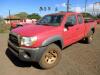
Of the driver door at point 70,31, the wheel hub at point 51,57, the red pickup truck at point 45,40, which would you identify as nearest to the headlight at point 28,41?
the red pickup truck at point 45,40

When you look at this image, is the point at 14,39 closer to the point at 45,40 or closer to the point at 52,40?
the point at 45,40

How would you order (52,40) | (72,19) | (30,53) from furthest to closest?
(72,19) → (52,40) → (30,53)

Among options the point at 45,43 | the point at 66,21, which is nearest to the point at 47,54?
the point at 45,43

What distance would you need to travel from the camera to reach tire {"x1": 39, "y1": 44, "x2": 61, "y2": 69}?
552 cm

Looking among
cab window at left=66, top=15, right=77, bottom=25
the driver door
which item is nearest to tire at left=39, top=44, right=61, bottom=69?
the driver door

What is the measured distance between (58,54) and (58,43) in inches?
18.2

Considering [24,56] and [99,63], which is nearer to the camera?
[24,56]

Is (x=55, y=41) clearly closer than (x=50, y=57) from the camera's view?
No

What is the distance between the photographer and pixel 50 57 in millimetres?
5859

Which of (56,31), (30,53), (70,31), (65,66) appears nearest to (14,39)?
(30,53)

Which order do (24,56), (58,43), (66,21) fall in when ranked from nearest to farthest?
(24,56), (58,43), (66,21)

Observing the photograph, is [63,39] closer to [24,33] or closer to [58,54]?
[58,54]

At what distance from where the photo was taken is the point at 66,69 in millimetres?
5637

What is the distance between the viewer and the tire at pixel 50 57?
5.52 metres
